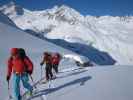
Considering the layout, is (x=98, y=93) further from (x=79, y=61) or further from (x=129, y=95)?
(x=79, y=61)

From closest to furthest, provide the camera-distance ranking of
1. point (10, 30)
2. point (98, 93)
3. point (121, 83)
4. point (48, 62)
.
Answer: point (98, 93) < point (121, 83) < point (48, 62) < point (10, 30)

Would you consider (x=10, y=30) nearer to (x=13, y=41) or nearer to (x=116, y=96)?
(x=13, y=41)

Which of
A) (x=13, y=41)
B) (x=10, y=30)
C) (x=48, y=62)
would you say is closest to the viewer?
(x=48, y=62)

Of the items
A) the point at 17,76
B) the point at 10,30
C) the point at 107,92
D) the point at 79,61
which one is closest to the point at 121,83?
the point at 107,92

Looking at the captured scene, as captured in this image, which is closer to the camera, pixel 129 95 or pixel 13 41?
pixel 129 95

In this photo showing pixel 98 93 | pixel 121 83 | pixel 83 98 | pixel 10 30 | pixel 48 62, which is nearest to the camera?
pixel 83 98

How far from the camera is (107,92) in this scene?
1366 cm

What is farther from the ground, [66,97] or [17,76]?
[17,76]

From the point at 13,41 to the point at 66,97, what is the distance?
47388 millimetres

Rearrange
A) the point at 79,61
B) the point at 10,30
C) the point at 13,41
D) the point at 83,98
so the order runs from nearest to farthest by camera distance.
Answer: the point at 83,98 < the point at 79,61 < the point at 13,41 < the point at 10,30

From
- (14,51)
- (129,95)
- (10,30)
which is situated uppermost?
(10,30)

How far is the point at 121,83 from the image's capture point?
16547 millimetres

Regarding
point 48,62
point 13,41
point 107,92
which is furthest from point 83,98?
point 13,41

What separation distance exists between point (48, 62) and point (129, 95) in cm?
731
